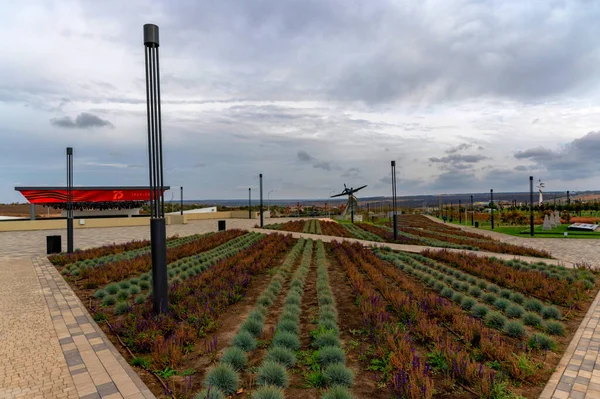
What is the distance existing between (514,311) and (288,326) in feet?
16.2

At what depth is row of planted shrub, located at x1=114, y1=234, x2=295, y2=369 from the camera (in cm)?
553

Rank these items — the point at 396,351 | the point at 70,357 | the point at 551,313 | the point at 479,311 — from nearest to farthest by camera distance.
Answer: the point at 396,351, the point at 70,357, the point at 551,313, the point at 479,311

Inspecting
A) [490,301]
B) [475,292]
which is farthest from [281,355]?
[475,292]

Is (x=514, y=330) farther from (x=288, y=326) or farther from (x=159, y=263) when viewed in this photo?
(x=159, y=263)

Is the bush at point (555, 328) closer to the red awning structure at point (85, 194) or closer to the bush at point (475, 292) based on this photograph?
the bush at point (475, 292)

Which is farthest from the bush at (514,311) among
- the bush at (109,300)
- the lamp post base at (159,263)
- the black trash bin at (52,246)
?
the black trash bin at (52,246)

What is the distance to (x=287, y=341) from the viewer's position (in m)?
5.49

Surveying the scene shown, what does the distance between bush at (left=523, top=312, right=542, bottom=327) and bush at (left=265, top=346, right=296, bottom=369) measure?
498 cm

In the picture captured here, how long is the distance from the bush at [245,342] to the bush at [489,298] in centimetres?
594

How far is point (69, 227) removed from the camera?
17.0m

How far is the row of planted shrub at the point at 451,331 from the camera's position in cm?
487

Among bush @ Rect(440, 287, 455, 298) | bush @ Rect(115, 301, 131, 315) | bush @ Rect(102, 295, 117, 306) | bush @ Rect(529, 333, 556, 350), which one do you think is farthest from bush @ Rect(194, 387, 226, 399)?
bush @ Rect(440, 287, 455, 298)

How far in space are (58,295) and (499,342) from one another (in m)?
10.5

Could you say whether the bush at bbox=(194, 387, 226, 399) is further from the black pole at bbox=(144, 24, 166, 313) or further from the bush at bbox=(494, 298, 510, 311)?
the bush at bbox=(494, 298, 510, 311)
